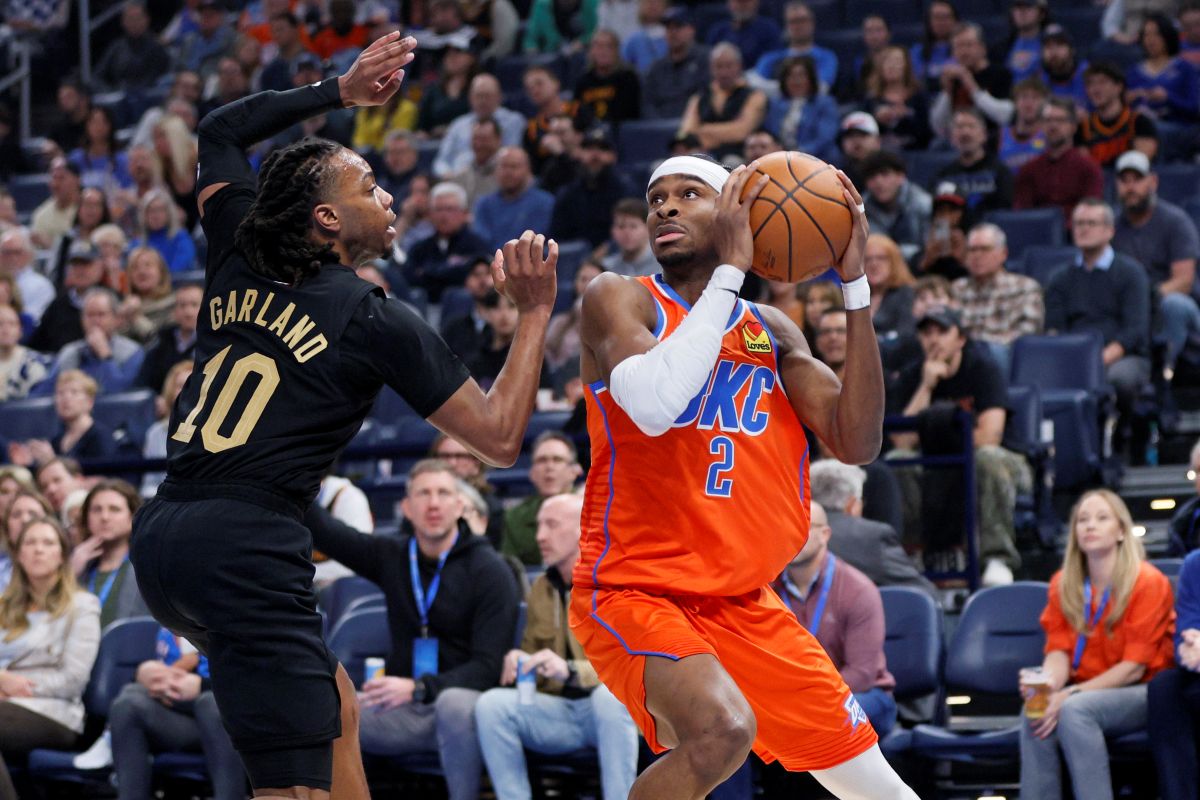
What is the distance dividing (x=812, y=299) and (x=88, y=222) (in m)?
7.24

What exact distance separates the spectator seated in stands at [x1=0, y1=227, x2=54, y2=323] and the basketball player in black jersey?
10078 millimetres

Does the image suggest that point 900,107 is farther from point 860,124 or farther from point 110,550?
point 110,550

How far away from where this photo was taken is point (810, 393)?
4.76 meters

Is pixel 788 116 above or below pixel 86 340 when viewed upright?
above

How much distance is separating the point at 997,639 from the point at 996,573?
92 cm

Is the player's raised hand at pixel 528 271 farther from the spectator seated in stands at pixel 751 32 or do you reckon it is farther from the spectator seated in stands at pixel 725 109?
the spectator seated in stands at pixel 751 32

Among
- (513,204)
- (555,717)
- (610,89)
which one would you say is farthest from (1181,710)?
(610,89)

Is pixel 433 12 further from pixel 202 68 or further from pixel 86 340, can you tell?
pixel 86 340

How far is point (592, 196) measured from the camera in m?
12.3

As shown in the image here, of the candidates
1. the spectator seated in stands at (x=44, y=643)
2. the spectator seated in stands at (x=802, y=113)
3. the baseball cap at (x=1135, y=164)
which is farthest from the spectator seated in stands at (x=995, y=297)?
the spectator seated in stands at (x=44, y=643)

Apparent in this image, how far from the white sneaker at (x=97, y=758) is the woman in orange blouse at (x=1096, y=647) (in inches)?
167

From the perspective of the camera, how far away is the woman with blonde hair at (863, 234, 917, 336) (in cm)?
999

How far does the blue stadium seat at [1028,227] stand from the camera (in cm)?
1101

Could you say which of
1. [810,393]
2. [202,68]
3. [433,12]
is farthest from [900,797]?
[202,68]
